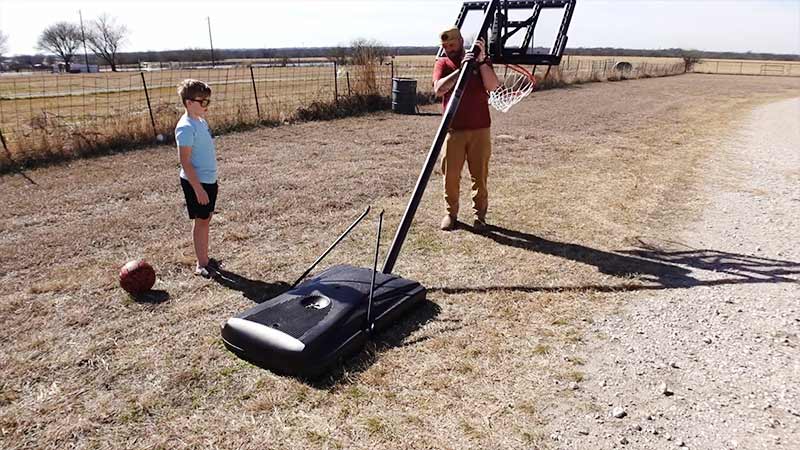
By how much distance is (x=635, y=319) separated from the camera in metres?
4.09

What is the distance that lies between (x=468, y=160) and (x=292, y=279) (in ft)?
7.91

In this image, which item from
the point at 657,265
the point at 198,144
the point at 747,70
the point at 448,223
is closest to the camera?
the point at 198,144

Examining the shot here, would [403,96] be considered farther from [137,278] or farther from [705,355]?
[705,355]

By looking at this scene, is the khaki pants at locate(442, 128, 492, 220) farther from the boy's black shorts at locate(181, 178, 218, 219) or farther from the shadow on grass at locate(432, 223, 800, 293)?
the boy's black shorts at locate(181, 178, 218, 219)

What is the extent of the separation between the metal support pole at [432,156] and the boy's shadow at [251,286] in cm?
99

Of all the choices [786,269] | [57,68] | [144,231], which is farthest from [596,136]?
→ [57,68]

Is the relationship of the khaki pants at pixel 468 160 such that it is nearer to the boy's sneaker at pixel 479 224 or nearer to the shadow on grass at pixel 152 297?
the boy's sneaker at pixel 479 224

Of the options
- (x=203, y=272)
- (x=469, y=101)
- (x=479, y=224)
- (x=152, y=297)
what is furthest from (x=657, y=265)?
(x=152, y=297)

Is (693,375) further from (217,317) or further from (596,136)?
(596,136)

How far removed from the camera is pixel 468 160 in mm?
5887

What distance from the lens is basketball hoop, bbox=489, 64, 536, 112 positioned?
20.6 ft

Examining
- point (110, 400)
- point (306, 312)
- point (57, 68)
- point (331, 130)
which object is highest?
point (57, 68)

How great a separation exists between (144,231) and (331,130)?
7.75 m

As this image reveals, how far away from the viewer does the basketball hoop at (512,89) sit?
627 cm
